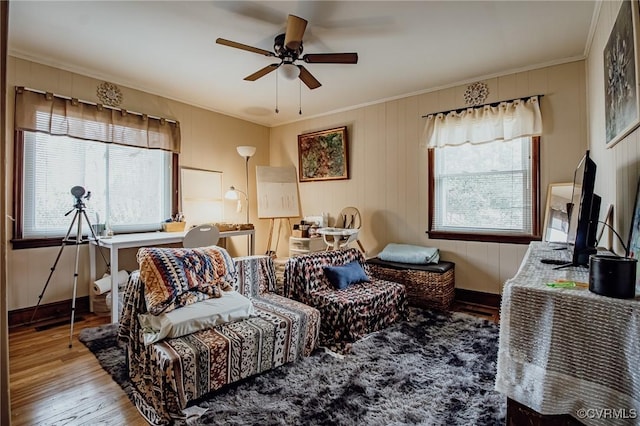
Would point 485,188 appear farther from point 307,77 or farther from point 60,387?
point 60,387

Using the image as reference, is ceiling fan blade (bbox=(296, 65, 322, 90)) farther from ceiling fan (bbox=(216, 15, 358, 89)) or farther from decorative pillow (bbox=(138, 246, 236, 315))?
decorative pillow (bbox=(138, 246, 236, 315))

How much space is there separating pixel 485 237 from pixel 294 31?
2857 mm

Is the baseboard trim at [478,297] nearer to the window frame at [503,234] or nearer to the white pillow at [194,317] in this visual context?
the window frame at [503,234]

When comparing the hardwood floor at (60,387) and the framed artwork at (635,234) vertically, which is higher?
the framed artwork at (635,234)

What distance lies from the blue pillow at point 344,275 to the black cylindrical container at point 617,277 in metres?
2.04

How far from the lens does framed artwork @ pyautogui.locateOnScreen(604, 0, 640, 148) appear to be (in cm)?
145

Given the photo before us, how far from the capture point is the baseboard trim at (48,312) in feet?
9.91

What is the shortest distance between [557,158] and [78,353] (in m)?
4.59

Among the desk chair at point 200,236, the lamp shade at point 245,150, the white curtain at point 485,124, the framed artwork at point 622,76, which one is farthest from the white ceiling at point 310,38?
the desk chair at point 200,236

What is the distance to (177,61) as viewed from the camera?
3141 millimetres

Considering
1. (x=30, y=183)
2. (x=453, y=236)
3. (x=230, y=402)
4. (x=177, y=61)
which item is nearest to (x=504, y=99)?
(x=453, y=236)

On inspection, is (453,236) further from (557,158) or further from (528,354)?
(528,354)

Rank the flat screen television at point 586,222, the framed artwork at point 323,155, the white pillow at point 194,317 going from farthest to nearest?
1. the framed artwork at point 323,155
2. the white pillow at point 194,317
3. the flat screen television at point 586,222

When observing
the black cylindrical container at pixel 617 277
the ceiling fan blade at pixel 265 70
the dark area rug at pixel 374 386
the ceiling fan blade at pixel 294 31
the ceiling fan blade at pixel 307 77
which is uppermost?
the ceiling fan blade at pixel 294 31
